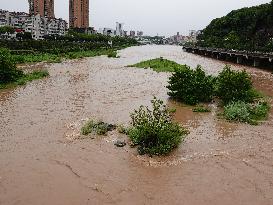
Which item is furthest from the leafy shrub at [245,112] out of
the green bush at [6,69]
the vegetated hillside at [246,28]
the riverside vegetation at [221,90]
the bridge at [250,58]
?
the vegetated hillside at [246,28]

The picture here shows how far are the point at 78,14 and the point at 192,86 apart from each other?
15241 centimetres

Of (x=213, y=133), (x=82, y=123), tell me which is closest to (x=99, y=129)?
(x=82, y=123)

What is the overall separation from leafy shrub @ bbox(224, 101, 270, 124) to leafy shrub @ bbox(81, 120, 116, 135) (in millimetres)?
5438

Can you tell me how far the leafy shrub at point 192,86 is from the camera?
68.3 feet

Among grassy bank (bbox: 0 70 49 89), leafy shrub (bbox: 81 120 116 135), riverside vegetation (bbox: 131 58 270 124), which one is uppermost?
riverside vegetation (bbox: 131 58 270 124)

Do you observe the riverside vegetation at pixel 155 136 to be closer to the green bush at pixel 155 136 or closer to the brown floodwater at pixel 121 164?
the green bush at pixel 155 136

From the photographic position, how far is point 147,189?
32.0 feet

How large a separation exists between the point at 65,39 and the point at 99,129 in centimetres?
8783

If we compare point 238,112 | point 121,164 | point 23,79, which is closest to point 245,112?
point 238,112

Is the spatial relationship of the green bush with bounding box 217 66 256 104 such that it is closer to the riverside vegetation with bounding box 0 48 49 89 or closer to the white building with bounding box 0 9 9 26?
the riverside vegetation with bounding box 0 48 49 89

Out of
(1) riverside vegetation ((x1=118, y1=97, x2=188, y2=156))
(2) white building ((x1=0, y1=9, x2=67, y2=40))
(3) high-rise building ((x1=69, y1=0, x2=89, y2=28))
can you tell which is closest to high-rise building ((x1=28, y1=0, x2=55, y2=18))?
(2) white building ((x1=0, y1=9, x2=67, y2=40))

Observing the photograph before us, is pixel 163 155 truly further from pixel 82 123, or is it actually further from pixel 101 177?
pixel 82 123

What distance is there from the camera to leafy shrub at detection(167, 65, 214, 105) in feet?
68.3

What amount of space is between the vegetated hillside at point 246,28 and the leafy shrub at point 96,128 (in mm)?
65391
